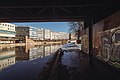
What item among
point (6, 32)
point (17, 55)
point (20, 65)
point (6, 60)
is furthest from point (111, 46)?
point (6, 32)

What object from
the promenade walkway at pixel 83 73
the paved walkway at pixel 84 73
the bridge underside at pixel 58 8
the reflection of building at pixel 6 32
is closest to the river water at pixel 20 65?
the promenade walkway at pixel 83 73

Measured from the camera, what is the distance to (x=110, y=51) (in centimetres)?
2245

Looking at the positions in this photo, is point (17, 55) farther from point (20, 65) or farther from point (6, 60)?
point (20, 65)

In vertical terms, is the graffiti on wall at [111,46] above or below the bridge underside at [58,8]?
below

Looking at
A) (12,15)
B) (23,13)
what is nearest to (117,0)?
(23,13)

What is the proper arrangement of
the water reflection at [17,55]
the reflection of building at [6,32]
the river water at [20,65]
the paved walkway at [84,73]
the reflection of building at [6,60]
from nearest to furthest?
the paved walkway at [84,73]
the river water at [20,65]
the reflection of building at [6,60]
the water reflection at [17,55]
the reflection of building at [6,32]

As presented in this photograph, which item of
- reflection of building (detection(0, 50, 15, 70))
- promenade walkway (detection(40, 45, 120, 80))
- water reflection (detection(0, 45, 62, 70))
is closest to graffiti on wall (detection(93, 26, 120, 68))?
promenade walkway (detection(40, 45, 120, 80))

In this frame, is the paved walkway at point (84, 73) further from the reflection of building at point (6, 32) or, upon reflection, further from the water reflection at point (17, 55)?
the reflection of building at point (6, 32)

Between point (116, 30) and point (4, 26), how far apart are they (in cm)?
13767

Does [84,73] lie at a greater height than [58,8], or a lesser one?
lesser

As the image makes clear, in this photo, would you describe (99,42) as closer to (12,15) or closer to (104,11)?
(104,11)

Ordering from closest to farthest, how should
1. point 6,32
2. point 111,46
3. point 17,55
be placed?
point 111,46 < point 17,55 < point 6,32

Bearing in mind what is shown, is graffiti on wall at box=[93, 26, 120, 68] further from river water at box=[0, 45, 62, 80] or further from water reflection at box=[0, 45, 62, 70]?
water reflection at box=[0, 45, 62, 70]

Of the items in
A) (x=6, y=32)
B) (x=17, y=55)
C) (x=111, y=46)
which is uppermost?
(x=6, y=32)
